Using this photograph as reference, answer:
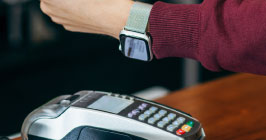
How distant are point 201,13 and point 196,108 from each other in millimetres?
326

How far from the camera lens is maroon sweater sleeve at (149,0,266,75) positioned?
0.63 m

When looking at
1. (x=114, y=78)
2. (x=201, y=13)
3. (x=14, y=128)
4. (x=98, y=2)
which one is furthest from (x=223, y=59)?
(x=114, y=78)

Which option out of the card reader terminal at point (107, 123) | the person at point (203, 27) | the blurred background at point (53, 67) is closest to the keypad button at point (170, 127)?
the card reader terminal at point (107, 123)

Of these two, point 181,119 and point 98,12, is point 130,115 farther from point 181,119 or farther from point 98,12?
point 98,12

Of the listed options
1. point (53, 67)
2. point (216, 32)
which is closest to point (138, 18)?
point (216, 32)

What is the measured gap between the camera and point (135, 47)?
2.37ft

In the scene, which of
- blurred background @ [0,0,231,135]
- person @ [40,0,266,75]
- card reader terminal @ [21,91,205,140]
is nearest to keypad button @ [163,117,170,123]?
card reader terminal @ [21,91,205,140]

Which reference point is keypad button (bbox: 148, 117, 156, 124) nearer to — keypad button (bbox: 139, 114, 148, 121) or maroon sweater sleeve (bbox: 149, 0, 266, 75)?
keypad button (bbox: 139, 114, 148, 121)

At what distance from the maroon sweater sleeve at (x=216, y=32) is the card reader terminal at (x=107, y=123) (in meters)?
0.10

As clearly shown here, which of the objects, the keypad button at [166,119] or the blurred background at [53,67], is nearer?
the keypad button at [166,119]

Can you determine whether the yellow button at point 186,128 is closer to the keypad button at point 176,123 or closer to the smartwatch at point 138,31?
the keypad button at point 176,123

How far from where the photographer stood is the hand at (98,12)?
2.35 feet

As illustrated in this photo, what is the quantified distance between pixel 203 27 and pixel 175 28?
5 cm

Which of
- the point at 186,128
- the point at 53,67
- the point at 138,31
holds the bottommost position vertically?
the point at 53,67
